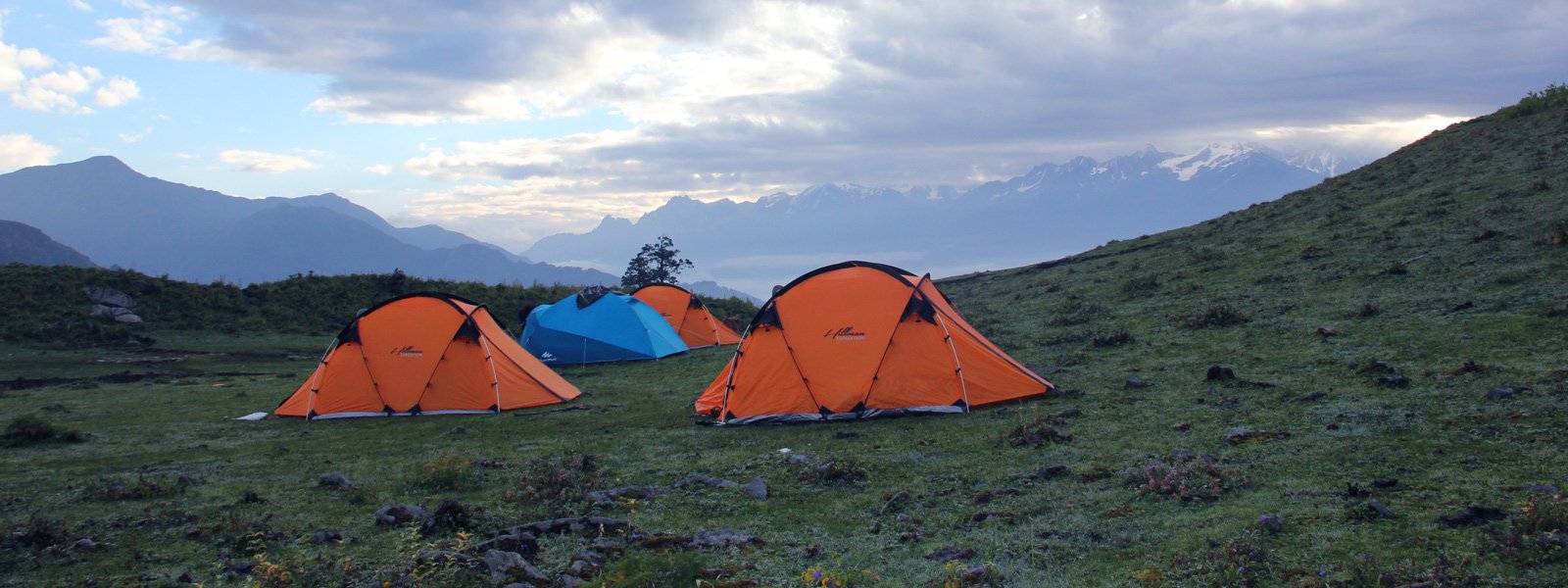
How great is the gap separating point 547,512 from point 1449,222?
22.1 meters

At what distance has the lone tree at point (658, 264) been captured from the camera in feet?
173

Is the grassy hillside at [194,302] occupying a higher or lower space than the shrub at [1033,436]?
higher

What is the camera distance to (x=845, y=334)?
1351cm

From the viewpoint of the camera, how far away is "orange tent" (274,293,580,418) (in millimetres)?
15898

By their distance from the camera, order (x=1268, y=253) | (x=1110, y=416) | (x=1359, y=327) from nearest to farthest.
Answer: (x=1110, y=416), (x=1359, y=327), (x=1268, y=253)

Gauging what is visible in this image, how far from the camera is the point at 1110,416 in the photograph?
1118 cm

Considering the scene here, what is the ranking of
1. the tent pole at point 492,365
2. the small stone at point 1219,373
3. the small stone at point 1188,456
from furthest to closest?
the tent pole at point 492,365 < the small stone at point 1219,373 < the small stone at point 1188,456

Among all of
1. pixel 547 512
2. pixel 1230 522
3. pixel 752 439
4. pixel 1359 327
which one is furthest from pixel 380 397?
pixel 1359 327

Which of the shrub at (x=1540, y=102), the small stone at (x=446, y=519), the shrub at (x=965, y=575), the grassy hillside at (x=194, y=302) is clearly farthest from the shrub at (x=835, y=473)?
the shrub at (x=1540, y=102)

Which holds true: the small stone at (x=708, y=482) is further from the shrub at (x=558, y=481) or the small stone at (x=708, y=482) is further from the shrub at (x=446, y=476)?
the shrub at (x=446, y=476)

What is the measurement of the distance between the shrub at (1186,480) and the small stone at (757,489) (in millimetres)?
3195

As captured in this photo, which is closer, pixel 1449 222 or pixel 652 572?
pixel 652 572

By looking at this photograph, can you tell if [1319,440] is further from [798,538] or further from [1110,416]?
[798,538]

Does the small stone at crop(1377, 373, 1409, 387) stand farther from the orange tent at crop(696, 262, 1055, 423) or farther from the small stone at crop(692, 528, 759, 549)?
the small stone at crop(692, 528, 759, 549)
